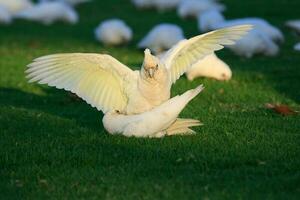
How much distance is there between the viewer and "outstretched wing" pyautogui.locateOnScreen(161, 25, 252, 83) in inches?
327

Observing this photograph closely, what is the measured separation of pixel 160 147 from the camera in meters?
7.48

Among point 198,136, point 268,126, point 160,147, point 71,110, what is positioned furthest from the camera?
point 71,110

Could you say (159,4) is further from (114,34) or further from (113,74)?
(113,74)

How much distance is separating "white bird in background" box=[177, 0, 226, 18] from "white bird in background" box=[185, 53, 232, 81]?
845cm

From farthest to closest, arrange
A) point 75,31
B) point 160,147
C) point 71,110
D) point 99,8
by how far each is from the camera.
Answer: point 99,8
point 75,31
point 71,110
point 160,147

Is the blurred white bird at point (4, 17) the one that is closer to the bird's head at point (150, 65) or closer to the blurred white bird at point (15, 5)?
the blurred white bird at point (15, 5)

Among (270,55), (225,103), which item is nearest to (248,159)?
(225,103)

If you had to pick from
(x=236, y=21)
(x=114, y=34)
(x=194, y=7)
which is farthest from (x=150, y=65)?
(x=194, y=7)

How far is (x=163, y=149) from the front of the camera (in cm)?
741

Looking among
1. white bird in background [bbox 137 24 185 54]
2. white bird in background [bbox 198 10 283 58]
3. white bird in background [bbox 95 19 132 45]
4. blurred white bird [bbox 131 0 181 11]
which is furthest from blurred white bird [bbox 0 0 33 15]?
white bird in background [bbox 198 10 283 58]

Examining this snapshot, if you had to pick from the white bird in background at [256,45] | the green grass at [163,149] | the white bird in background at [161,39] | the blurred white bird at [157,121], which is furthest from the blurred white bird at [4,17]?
the blurred white bird at [157,121]

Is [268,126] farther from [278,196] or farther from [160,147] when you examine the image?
[278,196]

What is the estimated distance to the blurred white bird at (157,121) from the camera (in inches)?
297

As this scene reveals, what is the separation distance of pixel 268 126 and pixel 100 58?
192cm
